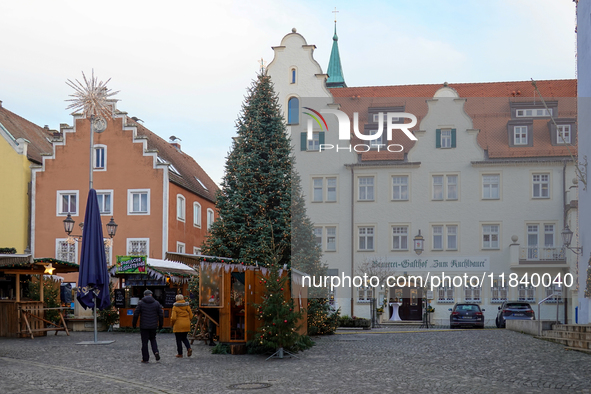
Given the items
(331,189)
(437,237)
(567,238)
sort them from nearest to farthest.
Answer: (567,238) < (437,237) < (331,189)

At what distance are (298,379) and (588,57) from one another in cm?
2001

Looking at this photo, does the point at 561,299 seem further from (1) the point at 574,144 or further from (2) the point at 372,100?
(2) the point at 372,100

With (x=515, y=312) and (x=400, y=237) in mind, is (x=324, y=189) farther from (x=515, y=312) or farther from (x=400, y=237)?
(x=515, y=312)

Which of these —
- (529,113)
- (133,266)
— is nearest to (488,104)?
(529,113)

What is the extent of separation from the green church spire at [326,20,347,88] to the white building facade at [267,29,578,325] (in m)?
29.6

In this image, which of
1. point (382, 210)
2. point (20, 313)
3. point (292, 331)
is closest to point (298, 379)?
point (292, 331)

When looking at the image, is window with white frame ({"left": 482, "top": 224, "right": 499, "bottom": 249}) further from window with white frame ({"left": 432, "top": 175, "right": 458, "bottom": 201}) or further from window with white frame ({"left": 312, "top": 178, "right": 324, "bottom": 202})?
window with white frame ({"left": 312, "top": 178, "right": 324, "bottom": 202})

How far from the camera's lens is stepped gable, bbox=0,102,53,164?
4544 cm

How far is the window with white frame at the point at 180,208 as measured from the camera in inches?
1734

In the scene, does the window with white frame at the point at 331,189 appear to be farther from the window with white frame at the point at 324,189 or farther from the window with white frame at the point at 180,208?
the window with white frame at the point at 180,208

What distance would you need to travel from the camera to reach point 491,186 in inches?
1168

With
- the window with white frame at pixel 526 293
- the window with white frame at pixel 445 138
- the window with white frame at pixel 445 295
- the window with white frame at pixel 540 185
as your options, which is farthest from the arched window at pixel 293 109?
the window with white frame at pixel 540 185

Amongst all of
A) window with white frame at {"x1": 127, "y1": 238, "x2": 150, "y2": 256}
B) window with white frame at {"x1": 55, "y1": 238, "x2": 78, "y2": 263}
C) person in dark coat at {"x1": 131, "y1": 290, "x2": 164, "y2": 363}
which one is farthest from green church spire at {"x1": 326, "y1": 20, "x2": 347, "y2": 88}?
person in dark coat at {"x1": 131, "y1": 290, "x2": 164, "y2": 363}

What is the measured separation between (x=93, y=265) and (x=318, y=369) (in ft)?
28.8
